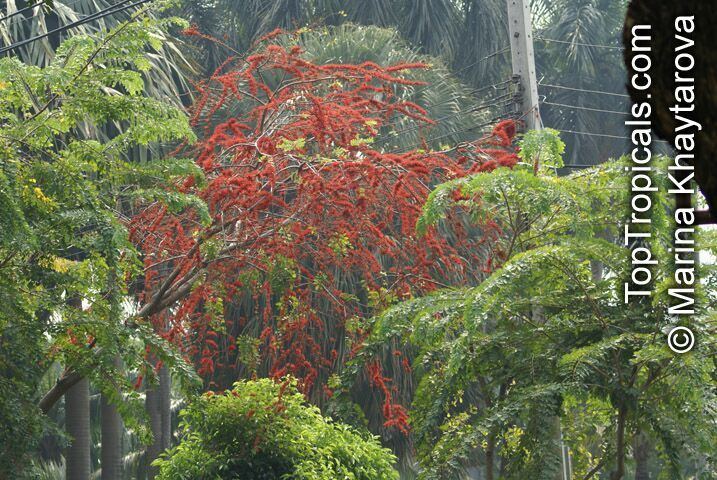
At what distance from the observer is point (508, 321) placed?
10.3 metres

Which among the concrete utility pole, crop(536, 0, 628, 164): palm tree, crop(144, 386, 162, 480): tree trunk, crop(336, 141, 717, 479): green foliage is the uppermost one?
the concrete utility pole

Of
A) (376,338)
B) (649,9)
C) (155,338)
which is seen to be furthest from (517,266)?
(649,9)

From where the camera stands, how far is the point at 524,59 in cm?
1229

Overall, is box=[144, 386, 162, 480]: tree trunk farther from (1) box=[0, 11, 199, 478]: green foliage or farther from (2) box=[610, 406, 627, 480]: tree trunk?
(2) box=[610, 406, 627, 480]: tree trunk

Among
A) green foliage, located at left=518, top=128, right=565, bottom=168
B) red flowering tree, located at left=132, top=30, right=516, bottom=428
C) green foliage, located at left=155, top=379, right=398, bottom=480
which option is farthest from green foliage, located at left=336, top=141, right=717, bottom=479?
green foliage, located at left=155, top=379, right=398, bottom=480

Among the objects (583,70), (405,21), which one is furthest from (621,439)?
(583,70)

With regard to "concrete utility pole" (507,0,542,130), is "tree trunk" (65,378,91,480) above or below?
below

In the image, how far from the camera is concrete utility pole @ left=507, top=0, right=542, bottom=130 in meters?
12.2

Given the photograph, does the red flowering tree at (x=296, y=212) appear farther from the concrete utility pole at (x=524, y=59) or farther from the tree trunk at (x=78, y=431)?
the tree trunk at (x=78, y=431)

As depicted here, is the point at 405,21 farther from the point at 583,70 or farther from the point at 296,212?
the point at 296,212

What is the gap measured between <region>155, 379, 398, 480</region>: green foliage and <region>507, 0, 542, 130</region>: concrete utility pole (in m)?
3.92

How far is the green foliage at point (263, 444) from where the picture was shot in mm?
11539

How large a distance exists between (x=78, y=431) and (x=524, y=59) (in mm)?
10850

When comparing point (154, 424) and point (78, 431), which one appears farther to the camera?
point (154, 424)
